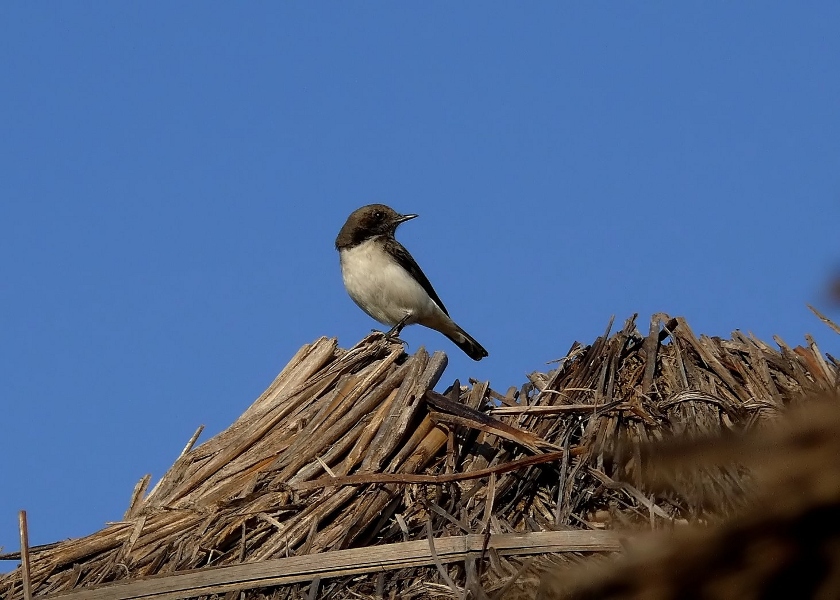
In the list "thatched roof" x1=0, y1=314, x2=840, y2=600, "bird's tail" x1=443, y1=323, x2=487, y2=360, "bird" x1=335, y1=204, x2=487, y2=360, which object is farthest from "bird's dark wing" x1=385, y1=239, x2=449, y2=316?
"thatched roof" x1=0, y1=314, x2=840, y2=600

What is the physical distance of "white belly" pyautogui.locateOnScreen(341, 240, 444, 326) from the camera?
48.2ft

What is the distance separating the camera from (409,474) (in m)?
6.12

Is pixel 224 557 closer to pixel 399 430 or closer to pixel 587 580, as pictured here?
pixel 399 430

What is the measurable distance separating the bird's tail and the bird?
1.13 feet

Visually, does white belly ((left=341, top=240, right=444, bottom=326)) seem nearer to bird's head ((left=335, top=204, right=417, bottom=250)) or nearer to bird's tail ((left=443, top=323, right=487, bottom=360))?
bird's head ((left=335, top=204, right=417, bottom=250))

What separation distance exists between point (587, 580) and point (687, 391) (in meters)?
5.42

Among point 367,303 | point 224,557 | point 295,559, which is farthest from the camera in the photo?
point 367,303

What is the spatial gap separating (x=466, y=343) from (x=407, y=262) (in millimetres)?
1962

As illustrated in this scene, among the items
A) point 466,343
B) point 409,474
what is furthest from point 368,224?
point 409,474

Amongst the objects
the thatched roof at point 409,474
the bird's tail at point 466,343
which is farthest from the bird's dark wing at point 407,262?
the thatched roof at point 409,474

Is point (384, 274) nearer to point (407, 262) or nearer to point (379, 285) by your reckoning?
point (379, 285)

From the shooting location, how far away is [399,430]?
6.50m

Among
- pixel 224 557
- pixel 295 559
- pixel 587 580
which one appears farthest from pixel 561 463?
pixel 587 580

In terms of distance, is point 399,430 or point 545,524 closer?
point 545,524
